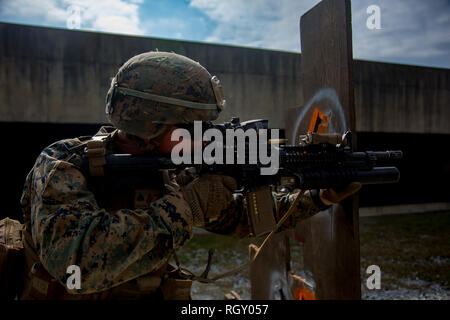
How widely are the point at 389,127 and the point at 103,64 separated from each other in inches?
232

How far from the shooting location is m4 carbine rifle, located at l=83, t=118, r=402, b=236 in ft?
5.90

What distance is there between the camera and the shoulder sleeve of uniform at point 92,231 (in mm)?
1443

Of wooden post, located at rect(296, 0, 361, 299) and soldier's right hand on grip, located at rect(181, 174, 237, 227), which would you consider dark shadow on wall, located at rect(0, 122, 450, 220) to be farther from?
soldier's right hand on grip, located at rect(181, 174, 237, 227)

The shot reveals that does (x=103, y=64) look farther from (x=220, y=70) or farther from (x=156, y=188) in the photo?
(x=156, y=188)

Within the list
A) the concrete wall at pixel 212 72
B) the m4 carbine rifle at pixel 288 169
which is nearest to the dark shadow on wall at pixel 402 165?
the concrete wall at pixel 212 72

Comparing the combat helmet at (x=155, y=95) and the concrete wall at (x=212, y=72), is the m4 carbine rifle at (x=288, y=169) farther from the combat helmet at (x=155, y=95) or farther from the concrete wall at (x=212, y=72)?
the concrete wall at (x=212, y=72)

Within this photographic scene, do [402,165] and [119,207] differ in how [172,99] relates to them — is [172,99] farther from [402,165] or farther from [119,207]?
[402,165]

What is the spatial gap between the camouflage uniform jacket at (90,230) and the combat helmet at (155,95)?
0.37 meters

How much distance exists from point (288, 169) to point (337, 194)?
37 cm

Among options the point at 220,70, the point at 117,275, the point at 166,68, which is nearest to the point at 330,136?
the point at 166,68

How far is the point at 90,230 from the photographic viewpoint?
146 centimetres

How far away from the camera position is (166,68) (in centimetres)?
183

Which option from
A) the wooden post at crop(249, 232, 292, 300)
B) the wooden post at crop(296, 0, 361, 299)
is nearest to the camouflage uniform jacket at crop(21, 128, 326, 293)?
the wooden post at crop(296, 0, 361, 299)

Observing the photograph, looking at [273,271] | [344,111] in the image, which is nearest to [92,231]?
[344,111]
